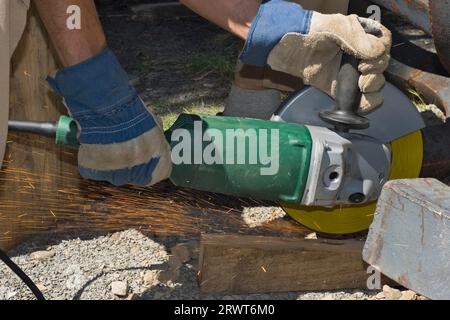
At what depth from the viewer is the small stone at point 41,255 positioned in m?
2.51

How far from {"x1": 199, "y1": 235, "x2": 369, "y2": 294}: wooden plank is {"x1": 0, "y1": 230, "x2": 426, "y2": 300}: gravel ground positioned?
0.03m

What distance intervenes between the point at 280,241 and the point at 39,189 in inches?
32.6

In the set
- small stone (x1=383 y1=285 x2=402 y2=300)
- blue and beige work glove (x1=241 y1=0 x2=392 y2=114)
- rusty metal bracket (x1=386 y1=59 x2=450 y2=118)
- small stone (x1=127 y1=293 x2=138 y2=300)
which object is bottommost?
small stone (x1=127 y1=293 x2=138 y2=300)

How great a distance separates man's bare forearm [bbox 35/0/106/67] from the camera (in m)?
2.12

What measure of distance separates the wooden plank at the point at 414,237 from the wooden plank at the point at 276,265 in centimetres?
19

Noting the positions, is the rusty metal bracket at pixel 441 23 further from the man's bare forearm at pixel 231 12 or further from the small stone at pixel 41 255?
the small stone at pixel 41 255

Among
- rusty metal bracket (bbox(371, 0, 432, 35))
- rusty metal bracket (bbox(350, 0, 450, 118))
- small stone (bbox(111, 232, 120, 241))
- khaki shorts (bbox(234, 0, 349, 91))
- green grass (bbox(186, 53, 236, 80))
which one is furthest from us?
green grass (bbox(186, 53, 236, 80))

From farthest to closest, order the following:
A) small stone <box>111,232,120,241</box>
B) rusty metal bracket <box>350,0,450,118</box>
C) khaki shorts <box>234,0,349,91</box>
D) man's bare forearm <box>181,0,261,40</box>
A: rusty metal bracket <box>350,0,450,118</box> < khaki shorts <box>234,0,349,91</box> < small stone <box>111,232,120,241</box> < man's bare forearm <box>181,0,261,40</box>

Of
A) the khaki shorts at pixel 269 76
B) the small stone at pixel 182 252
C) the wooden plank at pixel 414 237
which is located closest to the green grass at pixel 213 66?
the khaki shorts at pixel 269 76

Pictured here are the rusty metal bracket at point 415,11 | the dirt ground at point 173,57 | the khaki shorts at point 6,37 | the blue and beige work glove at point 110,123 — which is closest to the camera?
the khaki shorts at point 6,37

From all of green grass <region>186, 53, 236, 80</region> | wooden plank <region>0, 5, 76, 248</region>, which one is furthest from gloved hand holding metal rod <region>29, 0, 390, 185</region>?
green grass <region>186, 53, 236, 80</region>

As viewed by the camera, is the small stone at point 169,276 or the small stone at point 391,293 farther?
→ the small stone at point 169,276

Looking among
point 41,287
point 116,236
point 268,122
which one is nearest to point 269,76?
point 268,122

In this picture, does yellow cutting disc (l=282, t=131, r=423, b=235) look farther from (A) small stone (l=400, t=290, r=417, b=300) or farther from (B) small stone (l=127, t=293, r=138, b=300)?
(B) small stone (l=127, t=293, r=138, b=300)
